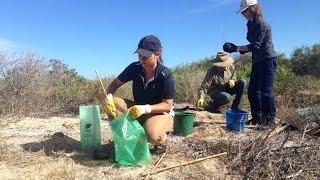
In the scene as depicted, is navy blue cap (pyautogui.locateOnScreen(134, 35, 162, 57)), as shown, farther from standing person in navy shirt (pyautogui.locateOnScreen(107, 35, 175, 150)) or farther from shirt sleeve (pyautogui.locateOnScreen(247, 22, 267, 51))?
shirt sleeve (pyautogui.locateOnScreen(247, 22, 267, 51))

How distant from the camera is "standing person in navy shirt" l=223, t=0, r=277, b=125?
5734 millimetres

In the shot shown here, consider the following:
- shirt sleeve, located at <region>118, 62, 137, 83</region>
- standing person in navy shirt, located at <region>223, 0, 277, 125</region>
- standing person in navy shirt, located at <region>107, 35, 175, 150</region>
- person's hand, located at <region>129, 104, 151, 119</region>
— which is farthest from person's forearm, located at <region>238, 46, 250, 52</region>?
person's hand, located at <region>129, 104, 151, 119</region>

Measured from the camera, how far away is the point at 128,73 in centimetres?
475

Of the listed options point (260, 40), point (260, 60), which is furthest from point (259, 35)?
point (260, 60)

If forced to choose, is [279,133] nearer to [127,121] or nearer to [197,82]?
[127,121]

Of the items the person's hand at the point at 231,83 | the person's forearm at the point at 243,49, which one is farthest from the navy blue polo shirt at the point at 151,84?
the person's hand at the point at 231,83

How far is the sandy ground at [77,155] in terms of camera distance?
3.97 metres

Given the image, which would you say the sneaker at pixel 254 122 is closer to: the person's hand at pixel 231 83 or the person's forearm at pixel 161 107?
the person's hand at pixel 231 83

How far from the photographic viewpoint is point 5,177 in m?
3.90

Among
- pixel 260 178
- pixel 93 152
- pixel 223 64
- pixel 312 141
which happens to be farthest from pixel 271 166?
pixel 223 64

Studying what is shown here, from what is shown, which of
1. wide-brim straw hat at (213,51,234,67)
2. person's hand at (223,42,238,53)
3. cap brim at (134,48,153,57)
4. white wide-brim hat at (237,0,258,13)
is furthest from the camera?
wide-brim straw hat at (213,51,234,67)

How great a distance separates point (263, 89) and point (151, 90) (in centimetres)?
188

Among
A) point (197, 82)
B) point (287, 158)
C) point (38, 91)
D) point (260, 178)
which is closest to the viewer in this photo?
point (260, 178)

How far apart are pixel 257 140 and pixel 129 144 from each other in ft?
3.88
